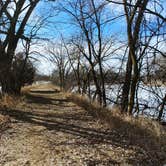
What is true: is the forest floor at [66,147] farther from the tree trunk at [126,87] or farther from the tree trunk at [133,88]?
the tree trunk at [126,87]

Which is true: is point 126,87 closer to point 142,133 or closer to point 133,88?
point 133,88

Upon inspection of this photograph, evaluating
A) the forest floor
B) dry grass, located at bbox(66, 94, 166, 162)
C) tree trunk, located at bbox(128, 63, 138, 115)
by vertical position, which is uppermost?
Answer: tree trunk, located at bbox(128, 63, 138, 115)

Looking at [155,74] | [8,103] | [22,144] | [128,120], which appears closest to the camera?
[22,144]

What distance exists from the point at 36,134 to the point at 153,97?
8.30 metres

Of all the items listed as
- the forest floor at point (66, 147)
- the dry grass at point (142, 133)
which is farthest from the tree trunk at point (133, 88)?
the forest floor at point (66, 147)

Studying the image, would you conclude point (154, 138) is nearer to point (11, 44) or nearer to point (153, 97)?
point (153, 97)

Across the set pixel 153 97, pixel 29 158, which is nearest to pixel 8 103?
pixel 153 97

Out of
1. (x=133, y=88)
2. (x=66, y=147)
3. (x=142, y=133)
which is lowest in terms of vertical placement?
(x=66, y=147)

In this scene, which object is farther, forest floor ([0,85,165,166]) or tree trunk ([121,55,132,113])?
tree trunk ([121,55,132,113])

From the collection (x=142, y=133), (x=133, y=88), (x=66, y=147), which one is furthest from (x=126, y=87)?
(x=66, y=147)

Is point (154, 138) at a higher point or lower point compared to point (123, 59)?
lower

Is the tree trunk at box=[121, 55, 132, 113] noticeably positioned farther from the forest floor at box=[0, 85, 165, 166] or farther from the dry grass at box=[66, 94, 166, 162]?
the forest floor at box=[0, 85, 165, 166]

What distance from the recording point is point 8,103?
17391 millimetres

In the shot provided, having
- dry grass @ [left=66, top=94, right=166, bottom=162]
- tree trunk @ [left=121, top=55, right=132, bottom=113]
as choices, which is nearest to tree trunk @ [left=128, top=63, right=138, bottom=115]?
tree trunk @ [left=121, top=55, right=132, bottom=113]
